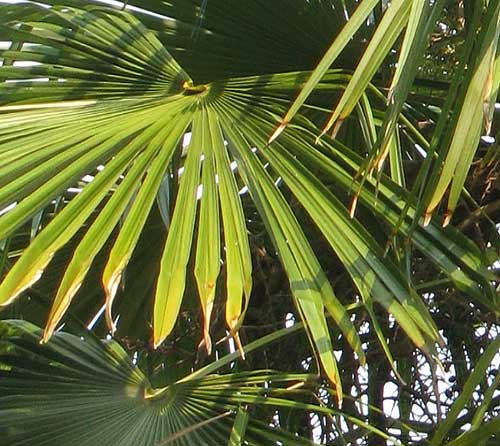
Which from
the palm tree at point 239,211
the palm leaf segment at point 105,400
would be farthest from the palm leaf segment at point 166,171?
the palm leaf segment at point 105,400

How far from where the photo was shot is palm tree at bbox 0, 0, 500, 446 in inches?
47.2

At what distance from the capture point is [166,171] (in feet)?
4.72

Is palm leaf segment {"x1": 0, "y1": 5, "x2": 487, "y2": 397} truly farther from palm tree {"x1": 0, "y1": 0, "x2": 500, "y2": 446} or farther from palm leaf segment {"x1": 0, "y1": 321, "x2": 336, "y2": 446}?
palm leaf segment {"x1": 0, "y1": 321, "x2": 336, "y2": 446}

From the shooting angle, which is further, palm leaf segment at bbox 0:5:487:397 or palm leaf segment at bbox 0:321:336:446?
palm leaf segment at bbox 0:321:336:446

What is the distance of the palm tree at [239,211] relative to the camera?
3.93 feet

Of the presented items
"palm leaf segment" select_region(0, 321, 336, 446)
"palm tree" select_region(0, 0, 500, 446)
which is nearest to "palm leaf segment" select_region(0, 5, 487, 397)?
"palm tree" select_region(0, 0, 500, 446)

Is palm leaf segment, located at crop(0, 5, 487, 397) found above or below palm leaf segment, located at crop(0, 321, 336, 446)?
above

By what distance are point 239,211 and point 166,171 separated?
152mm

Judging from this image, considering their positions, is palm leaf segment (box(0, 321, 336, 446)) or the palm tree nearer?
the palm tree

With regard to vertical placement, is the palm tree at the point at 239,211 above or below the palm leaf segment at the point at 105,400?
above

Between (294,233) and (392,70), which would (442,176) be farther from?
(392,70)

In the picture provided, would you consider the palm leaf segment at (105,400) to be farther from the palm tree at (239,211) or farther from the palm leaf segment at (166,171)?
the palm leaf segment at (166,171)

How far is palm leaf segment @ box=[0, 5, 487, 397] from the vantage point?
48.4 inches

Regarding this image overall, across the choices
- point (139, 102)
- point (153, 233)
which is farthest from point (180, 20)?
point (153, 233)
